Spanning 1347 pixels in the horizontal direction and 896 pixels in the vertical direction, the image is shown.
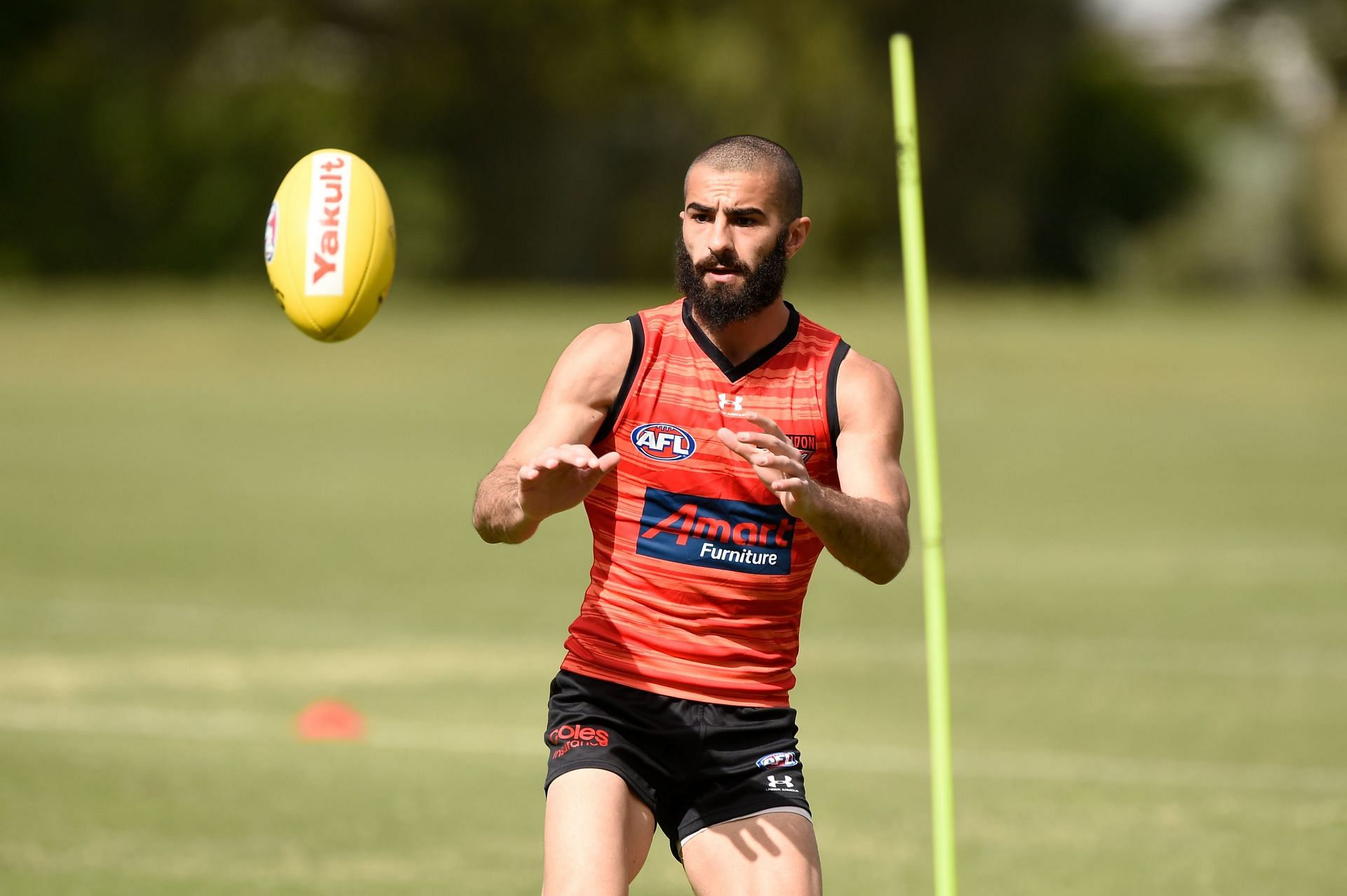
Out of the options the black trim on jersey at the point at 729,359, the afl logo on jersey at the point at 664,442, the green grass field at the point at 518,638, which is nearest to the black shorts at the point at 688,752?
the afl logo on jersey at the point at 664,442

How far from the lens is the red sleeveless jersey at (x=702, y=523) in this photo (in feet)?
17.8

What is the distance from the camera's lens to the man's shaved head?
5367mm

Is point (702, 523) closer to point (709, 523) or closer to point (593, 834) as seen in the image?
point (709, 523)

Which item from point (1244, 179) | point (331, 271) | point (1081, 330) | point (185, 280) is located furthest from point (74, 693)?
point (1244, 179)

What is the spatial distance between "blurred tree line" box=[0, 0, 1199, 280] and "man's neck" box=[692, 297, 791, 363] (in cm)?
3319

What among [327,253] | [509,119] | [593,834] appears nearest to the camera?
[593,834]

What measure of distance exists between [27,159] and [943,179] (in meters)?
21.0

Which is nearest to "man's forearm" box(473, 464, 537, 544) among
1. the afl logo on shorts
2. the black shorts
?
the black shorts

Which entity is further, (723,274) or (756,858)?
(723,274)

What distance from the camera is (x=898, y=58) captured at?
5.80 metres

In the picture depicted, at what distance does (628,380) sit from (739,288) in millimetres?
412

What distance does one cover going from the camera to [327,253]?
6.26m

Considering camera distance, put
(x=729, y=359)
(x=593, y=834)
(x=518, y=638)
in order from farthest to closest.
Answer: (x=518, y=638) → (x=729, y=359) → (x=593, y=834)

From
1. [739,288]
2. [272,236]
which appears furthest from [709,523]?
[272,236]
